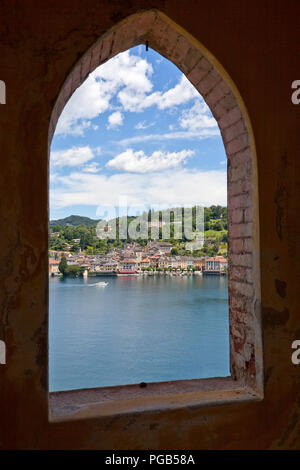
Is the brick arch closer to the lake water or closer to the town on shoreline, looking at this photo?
the lake water

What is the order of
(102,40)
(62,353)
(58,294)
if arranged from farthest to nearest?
(58,294), (62,353), (102,40)

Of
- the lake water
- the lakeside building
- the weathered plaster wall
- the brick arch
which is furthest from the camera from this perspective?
the lakeside building

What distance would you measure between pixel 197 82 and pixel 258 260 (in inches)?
31.2

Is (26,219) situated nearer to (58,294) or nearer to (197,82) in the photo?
(197,82)

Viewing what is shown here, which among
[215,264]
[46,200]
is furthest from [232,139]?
[215,264]

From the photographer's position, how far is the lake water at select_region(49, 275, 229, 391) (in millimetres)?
16062

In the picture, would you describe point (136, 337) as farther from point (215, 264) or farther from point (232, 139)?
point (232, 139)

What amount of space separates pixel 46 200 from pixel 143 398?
2.61 feet

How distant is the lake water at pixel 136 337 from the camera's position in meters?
16.1

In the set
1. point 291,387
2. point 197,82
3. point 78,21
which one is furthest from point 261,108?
point 291,387

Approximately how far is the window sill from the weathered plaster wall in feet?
0.09

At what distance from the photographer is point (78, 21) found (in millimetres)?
1198

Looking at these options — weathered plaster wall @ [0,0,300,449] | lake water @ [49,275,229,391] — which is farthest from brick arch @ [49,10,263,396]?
lake water @ [49,275,229,391]

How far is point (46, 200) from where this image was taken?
45.7 inches
